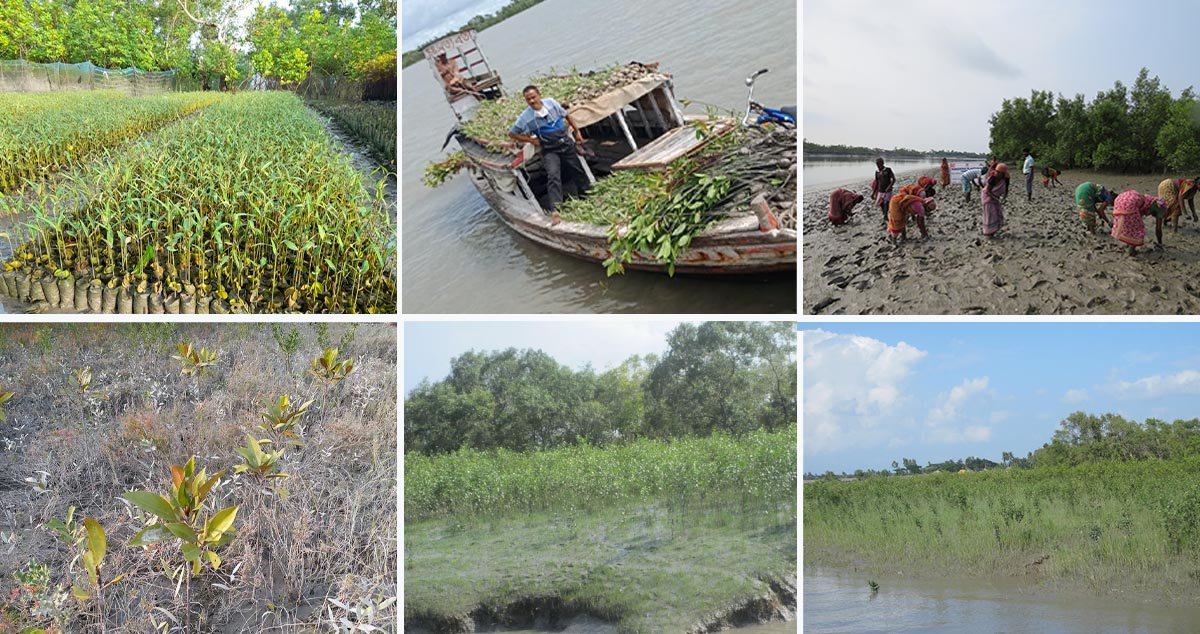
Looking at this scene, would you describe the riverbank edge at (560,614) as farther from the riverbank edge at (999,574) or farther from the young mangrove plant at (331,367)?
the young mangrove plant at (331,367)

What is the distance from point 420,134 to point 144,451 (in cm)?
133

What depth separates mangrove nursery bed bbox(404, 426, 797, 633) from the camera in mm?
2785

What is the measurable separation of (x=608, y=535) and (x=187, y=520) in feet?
4.43

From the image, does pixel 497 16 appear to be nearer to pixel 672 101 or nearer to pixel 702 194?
pixel 672 101

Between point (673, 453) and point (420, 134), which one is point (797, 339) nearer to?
point (673, 453)

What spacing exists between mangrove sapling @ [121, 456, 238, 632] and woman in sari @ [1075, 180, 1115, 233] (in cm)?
257

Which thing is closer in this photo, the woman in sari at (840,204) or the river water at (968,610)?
the woman in sari at (840,204)

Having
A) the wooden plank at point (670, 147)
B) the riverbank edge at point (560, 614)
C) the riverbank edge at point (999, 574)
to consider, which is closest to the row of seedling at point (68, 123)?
the wooden plank at point (670, 147)

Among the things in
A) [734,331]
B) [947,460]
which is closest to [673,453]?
[734,331]

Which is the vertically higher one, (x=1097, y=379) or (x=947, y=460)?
(x=1097, y=379)

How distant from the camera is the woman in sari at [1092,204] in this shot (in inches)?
97.0

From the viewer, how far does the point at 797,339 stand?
256 cm

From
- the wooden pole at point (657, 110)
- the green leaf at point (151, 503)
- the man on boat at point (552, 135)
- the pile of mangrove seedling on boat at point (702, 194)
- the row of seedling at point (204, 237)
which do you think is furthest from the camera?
the wooden pole at point (657, 110)

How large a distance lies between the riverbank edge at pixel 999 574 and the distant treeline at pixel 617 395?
455mm
